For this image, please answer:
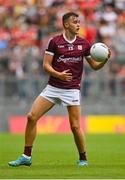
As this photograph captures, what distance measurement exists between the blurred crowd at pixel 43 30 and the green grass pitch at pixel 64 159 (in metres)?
3.27

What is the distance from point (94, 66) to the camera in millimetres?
12086

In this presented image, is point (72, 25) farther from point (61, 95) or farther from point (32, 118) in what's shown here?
point (32, 118)

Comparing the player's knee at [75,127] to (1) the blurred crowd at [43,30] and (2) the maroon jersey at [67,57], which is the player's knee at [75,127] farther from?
(1) the blurred crowd at [43,30]

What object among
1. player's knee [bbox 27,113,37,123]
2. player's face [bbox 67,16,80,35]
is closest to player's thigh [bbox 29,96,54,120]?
player's knee [bbox 27,113,37,123]

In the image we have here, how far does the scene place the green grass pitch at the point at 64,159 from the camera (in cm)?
1031

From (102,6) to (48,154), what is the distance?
12913 millimetres

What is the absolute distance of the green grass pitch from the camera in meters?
10.3

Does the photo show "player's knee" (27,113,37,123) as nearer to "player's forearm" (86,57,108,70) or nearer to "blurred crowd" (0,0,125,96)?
"player's forearm" (86,57,108,70)

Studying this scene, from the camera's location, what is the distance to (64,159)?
1370 centimetres

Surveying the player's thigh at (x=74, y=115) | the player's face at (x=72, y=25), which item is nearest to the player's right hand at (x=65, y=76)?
the player's thigh at (x=74, y=115)

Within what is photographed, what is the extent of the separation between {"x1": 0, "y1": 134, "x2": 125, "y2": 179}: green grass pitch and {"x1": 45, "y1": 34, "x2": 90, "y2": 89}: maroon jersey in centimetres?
145

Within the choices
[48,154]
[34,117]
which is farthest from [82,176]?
[48,154]

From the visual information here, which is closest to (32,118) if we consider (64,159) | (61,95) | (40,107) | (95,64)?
(40,107)

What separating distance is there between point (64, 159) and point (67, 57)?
8.61ft
